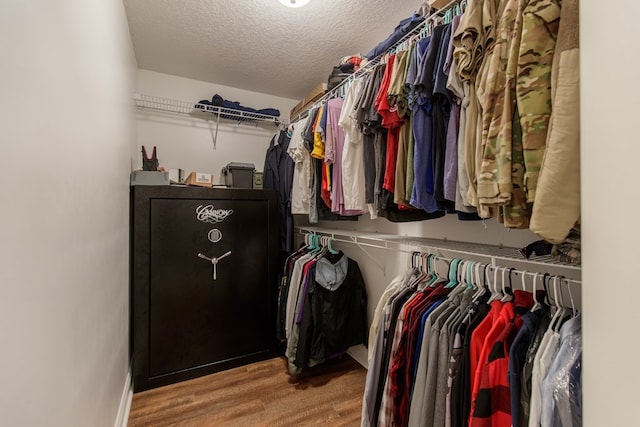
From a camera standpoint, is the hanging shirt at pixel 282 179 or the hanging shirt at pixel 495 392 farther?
the hanging shirt at pixel 282 179

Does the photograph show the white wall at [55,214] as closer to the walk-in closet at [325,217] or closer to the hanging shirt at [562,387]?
the walk-in closet at [325,217]

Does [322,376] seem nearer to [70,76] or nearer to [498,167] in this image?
[498,167]

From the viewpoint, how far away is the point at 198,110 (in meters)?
2.61

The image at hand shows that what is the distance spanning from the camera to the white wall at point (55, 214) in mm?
500

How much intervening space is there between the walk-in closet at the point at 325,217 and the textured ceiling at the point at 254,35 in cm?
2

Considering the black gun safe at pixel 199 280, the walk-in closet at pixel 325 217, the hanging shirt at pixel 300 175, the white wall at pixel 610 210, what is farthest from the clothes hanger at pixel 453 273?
the black gun safe at pixel 199 280

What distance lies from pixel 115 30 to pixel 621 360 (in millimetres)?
2147

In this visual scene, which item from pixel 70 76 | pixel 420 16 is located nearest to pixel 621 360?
pixel 70 76

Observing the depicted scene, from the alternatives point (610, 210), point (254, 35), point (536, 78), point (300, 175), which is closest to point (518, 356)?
point (610, 210)

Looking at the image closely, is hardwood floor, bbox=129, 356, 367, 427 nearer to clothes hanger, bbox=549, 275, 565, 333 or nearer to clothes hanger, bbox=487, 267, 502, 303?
clothes hanger, bbox=487, 267, 502, 303

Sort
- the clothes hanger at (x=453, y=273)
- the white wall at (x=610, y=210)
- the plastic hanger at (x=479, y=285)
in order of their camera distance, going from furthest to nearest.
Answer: the clothes hanger at (x=453, y=273)
the plastic hanger at (x=479, y=285)
the white wall at (x=610, y=210)

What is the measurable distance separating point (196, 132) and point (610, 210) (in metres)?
2.92

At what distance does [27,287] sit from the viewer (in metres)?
0.55

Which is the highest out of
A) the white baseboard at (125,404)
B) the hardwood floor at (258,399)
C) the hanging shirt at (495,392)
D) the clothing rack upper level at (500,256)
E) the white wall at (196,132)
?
the white wall at (196,132)
